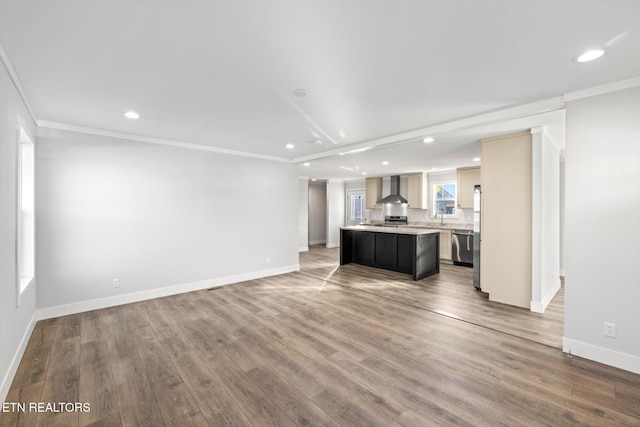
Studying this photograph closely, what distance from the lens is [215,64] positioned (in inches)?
86.7

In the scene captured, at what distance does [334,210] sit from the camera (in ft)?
33.9

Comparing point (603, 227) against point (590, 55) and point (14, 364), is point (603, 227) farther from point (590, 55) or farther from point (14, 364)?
point (14, 364)

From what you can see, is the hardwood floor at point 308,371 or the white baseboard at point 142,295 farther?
the white baseboard at point 142,295

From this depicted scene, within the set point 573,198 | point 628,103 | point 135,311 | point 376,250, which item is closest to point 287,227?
point 376,250

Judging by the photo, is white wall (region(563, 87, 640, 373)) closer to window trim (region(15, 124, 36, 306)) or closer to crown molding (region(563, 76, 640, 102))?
crown molding (region(563, 76, 640, 102))

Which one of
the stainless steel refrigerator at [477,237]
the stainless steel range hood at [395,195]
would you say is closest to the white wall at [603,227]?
the stainless steel refrigerator at [477,237]

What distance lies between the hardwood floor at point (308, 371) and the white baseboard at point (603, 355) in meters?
0.10

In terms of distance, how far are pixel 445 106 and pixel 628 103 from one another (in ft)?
4.82

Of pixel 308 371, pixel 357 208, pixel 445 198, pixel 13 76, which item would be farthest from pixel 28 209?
pixel 357 208

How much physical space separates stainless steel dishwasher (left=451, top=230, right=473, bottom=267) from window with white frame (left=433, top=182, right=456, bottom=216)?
1.02m

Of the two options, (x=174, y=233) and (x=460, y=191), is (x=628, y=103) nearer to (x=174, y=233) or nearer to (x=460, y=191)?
(x=460, y=191)

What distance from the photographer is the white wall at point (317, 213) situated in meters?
11.0

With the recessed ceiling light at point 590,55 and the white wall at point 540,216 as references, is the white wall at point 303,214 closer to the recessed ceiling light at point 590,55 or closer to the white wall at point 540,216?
the white wall at point 540,216

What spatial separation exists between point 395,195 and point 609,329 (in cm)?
620
